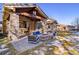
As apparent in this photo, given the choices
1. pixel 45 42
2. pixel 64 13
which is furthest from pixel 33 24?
pixel 64 13

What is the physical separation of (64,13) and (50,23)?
6.2 inches

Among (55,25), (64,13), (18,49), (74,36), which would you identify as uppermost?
(64,13)

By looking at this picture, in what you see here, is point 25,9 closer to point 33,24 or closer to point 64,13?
point 33,24

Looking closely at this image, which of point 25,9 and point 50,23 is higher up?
point 25,9

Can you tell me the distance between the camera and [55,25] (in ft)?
5.16

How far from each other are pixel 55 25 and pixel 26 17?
0.28 meters

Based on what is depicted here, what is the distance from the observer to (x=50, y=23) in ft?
5.19

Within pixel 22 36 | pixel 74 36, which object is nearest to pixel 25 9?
pixel 22 36

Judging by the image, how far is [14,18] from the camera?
5.13ft

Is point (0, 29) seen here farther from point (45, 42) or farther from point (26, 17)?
point (45, 42)

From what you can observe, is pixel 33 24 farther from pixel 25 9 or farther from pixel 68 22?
pixel 68 22

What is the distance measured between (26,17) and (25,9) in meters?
0.08

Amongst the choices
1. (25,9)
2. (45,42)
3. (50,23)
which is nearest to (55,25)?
(50,23)

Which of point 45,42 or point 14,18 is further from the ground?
point 14,18
